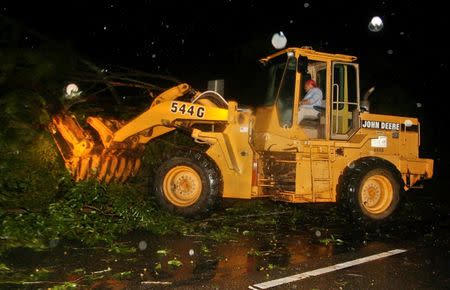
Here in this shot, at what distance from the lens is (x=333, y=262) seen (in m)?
6.10

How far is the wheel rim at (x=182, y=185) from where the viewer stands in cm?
854

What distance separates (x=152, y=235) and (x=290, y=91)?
366cm

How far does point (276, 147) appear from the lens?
8688mm

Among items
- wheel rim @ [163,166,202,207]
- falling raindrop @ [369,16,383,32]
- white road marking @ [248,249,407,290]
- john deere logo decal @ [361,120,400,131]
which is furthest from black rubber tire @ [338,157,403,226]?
falling raindrop @ [369,16,383,32]

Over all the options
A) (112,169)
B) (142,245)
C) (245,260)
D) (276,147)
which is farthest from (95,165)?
(245,260)

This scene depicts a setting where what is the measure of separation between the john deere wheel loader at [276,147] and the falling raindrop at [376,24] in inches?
618

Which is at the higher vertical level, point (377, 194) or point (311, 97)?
point (311, 97)

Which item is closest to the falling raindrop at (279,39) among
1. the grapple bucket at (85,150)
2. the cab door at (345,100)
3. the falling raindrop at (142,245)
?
the cab door at (345,100)

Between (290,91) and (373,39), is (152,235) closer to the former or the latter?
(290,91)

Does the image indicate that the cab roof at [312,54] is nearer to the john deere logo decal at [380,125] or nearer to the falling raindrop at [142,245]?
the john deere logo decal at [380,125]

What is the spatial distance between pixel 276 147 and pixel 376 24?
1763 cm

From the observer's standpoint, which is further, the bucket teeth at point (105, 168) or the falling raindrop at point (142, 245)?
the bucket teeth at point (105, 168)

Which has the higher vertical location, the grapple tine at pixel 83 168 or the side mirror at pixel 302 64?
the side mirror at pixel 302 64

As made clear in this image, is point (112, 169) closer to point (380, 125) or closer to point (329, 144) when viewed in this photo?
point (329, 144)
